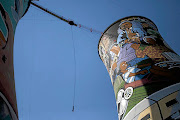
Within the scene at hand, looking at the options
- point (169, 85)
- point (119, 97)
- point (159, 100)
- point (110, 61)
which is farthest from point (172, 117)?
point (110, 61)

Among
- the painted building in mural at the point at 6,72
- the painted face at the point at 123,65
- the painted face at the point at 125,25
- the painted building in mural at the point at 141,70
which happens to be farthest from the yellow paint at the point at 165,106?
the painted building in mural at the point at 6,72

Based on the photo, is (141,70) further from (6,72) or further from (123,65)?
(6,72)

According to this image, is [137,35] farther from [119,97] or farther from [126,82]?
[119,97]

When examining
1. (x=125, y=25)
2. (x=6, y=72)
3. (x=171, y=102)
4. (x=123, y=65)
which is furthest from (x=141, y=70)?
(x=6, y=72)

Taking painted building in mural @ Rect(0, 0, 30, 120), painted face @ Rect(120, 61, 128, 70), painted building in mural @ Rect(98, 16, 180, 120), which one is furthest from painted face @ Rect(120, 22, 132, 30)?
painted building in mural @ Rect(0, 0, 30, 120)

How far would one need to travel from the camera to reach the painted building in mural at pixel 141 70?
5.15 m

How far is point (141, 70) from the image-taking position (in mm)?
6211

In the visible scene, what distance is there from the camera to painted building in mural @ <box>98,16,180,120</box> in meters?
5.15

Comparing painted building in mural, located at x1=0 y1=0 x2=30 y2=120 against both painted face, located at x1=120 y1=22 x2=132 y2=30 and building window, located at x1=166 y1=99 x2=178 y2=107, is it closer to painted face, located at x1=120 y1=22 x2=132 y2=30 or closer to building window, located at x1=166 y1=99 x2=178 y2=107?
building window, located at x1=166 y1=99 x2=178 y2=107

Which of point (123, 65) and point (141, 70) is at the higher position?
point (123, 65)

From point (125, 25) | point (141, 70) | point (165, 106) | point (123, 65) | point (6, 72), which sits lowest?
point (165, 106)

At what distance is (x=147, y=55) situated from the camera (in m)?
6.56

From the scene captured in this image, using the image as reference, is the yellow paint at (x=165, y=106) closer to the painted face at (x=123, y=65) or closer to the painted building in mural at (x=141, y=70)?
the painted building in mural at (x=141, y=70)

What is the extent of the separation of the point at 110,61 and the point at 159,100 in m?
3.32
